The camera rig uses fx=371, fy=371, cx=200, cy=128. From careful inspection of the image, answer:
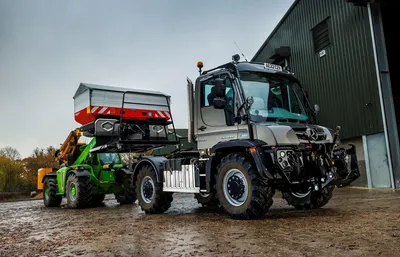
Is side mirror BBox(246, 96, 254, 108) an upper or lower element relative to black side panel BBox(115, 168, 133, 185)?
upper

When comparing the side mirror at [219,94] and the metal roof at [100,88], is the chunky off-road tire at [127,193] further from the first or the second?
the side mirror at [219,94]

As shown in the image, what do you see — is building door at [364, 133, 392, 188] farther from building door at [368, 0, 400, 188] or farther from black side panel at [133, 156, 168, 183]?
black side panel at [133, 156, 168, 183]

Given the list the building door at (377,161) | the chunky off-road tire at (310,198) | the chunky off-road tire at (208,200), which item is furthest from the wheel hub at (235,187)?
the building door at (377,161)

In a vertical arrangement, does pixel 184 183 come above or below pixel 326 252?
above

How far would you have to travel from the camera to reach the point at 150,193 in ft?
31.0

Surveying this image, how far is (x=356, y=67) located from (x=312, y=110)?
7983 mm

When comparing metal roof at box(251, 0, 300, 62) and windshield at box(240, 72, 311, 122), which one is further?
metal roof at box(251, 0, 300, 62)

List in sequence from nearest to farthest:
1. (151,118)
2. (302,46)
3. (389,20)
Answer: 1. (151,118)
2. (389,20)
3. (302,46)

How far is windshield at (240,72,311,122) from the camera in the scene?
23.9 ft

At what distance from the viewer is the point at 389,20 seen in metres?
16.0

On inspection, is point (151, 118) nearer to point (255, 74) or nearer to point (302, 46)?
point (255, 74)

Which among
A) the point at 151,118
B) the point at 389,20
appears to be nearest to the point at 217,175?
the point at 151,118

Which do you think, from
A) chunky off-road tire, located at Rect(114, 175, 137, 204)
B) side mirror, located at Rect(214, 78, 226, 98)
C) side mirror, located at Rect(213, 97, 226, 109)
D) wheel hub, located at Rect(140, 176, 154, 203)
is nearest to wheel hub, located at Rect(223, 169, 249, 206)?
side mirror, located at Rect(213, 97, 226, 109)

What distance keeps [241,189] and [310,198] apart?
2167 millimetres
